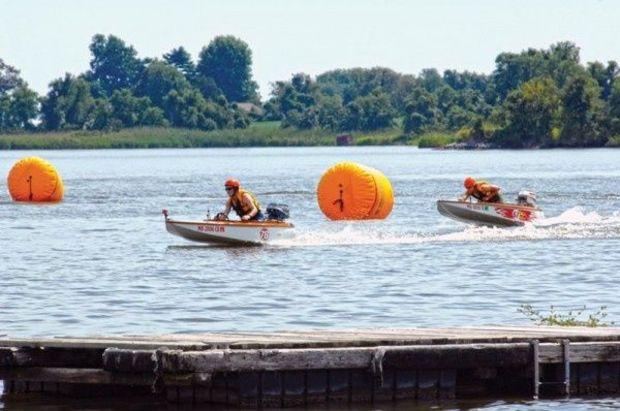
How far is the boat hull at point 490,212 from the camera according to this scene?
4569cm

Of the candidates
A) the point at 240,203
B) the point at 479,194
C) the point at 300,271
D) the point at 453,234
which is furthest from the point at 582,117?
the point at 300,271

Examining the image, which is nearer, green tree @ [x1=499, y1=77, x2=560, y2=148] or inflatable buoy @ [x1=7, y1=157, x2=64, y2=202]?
inflatable buoy @ [x1=7, y1=157, x2=64, y2=202]

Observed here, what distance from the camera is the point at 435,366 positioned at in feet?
63.6

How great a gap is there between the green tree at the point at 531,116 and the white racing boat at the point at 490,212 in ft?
415

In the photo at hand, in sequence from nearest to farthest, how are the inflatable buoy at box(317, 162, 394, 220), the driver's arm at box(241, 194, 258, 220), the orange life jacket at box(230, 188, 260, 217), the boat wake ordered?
the orange life jacket at box(230, 188, 260, 217) < the driver's arm at box(241, 194, 258, 220) < the boat wake < the inflatable buoy at box(317, 162, 394, 220)

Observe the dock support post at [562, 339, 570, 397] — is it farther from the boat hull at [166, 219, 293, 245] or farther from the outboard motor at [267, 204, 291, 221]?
the outboard motor at [267, 204, 291, 221]

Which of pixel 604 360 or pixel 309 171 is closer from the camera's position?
pixel 604 360

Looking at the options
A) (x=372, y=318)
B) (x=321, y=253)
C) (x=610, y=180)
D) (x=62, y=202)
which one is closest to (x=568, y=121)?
(x=610, y=180)

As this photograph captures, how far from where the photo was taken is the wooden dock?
19.0 metres

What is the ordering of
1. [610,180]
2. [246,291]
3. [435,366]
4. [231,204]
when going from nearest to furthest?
1. [435,366]
2. [246,291]
3. [231,204]
4. [610,180]

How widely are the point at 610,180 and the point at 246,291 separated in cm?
5330

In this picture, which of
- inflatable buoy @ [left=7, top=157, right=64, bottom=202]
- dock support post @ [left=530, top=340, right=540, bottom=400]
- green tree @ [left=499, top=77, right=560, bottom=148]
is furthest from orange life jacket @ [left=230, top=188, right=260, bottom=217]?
green tree @ [left=499, top=77, right=560, bottom=148]

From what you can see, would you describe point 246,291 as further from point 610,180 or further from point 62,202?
point 610,180

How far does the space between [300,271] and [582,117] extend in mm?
135396
